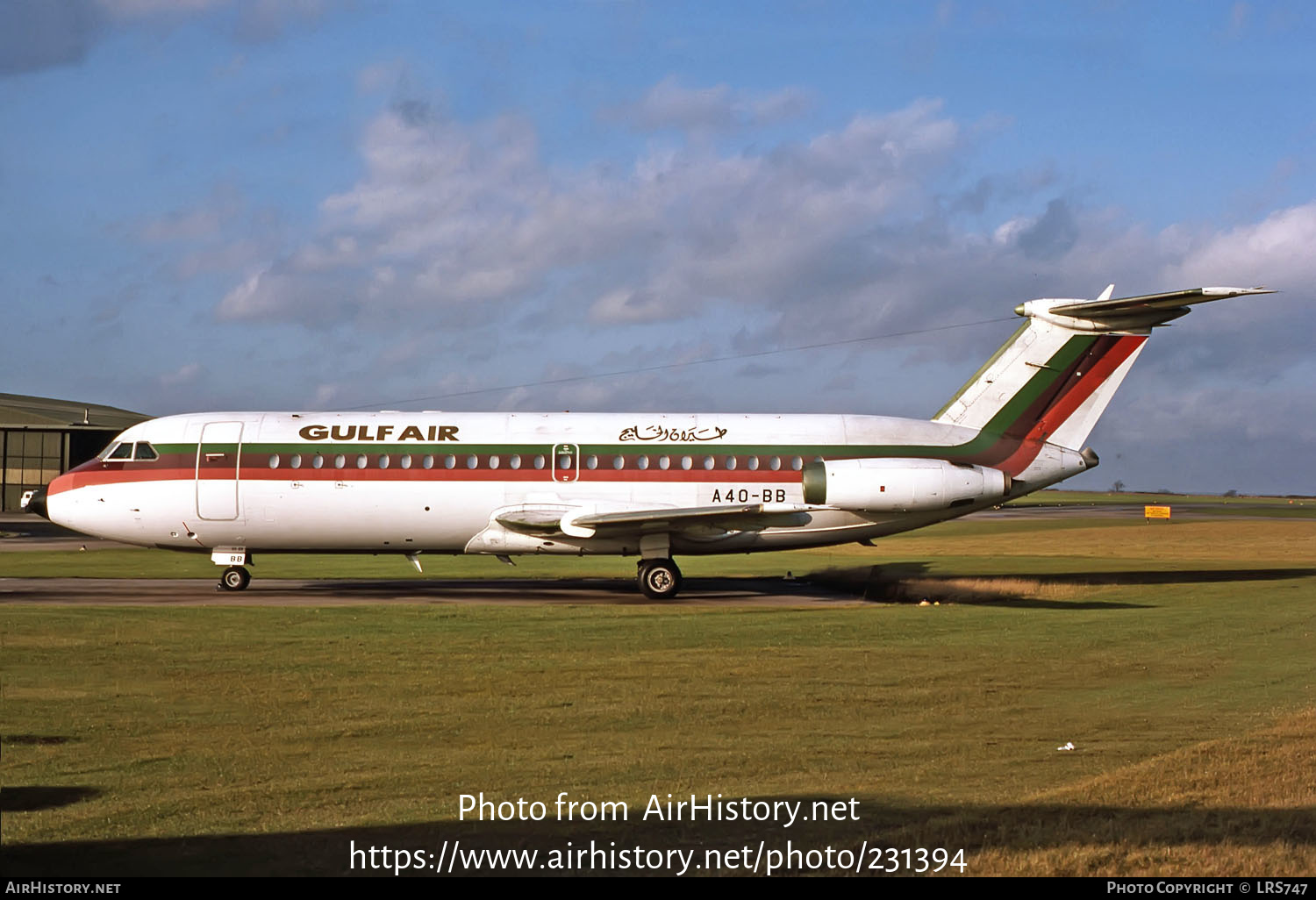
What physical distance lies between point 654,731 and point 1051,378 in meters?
21.2

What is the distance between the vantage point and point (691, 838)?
27.8 feet

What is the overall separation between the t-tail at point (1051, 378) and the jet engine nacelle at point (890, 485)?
2099mm

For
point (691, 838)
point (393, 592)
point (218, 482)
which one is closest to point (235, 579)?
point (218, 482)

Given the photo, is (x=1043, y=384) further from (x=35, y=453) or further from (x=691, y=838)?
(x=35, y=453)

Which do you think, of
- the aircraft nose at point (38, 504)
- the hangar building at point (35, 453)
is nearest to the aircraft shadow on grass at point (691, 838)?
the aircraft nose at point (38, 504)

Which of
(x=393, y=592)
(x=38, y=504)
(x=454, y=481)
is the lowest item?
(x=393, y=592)

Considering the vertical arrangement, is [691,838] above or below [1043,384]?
below

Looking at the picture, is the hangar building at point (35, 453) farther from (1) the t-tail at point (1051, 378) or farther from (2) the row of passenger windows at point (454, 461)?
(1) the t-tail at point (1051, 378)

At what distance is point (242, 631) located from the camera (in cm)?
1981

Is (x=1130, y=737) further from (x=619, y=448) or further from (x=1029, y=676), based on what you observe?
(x=619, y=448)

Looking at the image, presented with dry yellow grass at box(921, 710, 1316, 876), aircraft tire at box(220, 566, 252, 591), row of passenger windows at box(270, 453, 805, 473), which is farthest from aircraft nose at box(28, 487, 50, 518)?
dry yellow grass at box(921, 710, 1316, 876)

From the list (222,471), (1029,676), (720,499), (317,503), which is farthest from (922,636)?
(222,471)

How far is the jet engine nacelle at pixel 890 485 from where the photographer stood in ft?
96.2

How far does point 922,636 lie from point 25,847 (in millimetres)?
15446
